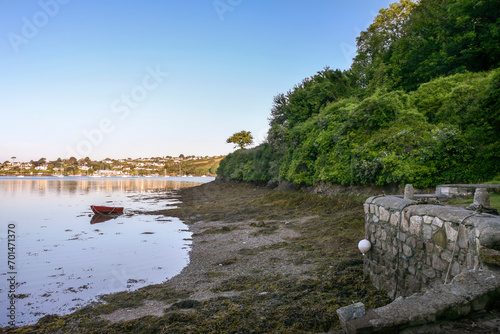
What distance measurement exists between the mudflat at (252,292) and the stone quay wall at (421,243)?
584 millimetres

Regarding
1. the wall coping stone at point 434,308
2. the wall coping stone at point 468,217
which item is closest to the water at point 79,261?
the wall coping stone at point 434,308

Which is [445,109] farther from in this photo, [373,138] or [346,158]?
[346,158]

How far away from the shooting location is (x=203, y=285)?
7738 mm

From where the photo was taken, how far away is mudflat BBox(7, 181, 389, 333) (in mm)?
5309

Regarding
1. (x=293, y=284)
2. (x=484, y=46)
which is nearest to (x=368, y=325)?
(x=293, y=284)

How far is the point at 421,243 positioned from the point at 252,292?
12.2ft

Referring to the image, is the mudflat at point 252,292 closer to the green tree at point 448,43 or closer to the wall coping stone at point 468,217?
the wall coping stone at point 468,217

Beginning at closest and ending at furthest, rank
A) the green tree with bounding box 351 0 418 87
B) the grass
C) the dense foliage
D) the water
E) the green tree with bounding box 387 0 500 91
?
the water → the grass → the dense foliage → the green tree with bounding box 387 0 500 91 → the green tree with bounding box 351 0 418 87

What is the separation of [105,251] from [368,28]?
39782 millimetres

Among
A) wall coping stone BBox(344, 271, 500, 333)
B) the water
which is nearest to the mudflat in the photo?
the water

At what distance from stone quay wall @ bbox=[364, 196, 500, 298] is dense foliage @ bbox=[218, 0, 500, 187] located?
791 cm

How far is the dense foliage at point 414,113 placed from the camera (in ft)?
41.7

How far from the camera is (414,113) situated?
1593 cm

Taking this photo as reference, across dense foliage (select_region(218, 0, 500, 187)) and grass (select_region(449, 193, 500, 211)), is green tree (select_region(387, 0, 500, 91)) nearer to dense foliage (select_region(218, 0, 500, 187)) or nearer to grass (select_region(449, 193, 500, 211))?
dense foliage (select_region(218, 0, 500, 187))
